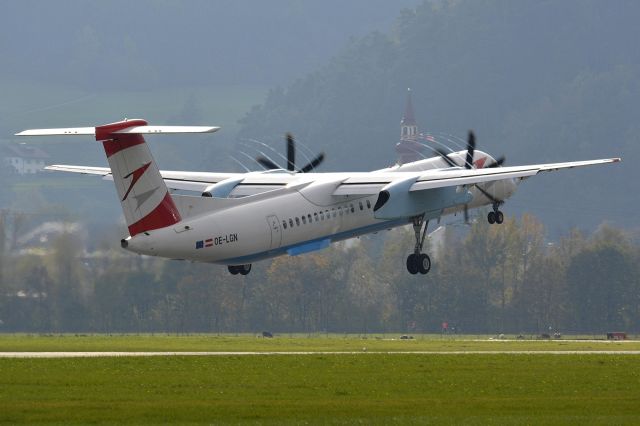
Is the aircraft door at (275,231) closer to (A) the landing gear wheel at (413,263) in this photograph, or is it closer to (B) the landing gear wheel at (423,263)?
(A) the landing gear wheel at (413,263)

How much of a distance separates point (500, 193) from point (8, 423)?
41.7 meters

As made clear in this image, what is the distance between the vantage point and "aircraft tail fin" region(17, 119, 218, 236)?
68.4m

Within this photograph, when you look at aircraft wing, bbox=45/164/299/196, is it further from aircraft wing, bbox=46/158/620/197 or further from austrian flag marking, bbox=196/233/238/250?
austrian flag marking, bbox=196/233/238/250

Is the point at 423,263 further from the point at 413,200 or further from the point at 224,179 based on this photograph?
the point at 224,179

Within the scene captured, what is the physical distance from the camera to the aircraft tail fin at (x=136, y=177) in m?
68.4

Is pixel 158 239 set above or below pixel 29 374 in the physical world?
above

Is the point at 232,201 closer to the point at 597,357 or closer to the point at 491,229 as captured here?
the point at 597,357

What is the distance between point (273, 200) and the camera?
77750mm

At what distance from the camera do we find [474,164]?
90.0 m

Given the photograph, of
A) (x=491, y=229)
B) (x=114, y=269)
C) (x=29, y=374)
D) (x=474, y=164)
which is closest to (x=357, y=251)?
(x=491, y=229)

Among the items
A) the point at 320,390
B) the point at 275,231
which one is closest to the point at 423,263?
the point at 275,231

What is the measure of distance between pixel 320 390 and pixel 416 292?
124m

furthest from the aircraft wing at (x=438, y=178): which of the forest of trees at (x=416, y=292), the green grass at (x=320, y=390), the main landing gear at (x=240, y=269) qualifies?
the forest of trees at (x=416, y=292)


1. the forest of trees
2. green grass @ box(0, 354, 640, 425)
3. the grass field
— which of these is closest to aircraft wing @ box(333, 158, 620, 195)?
the grass field
